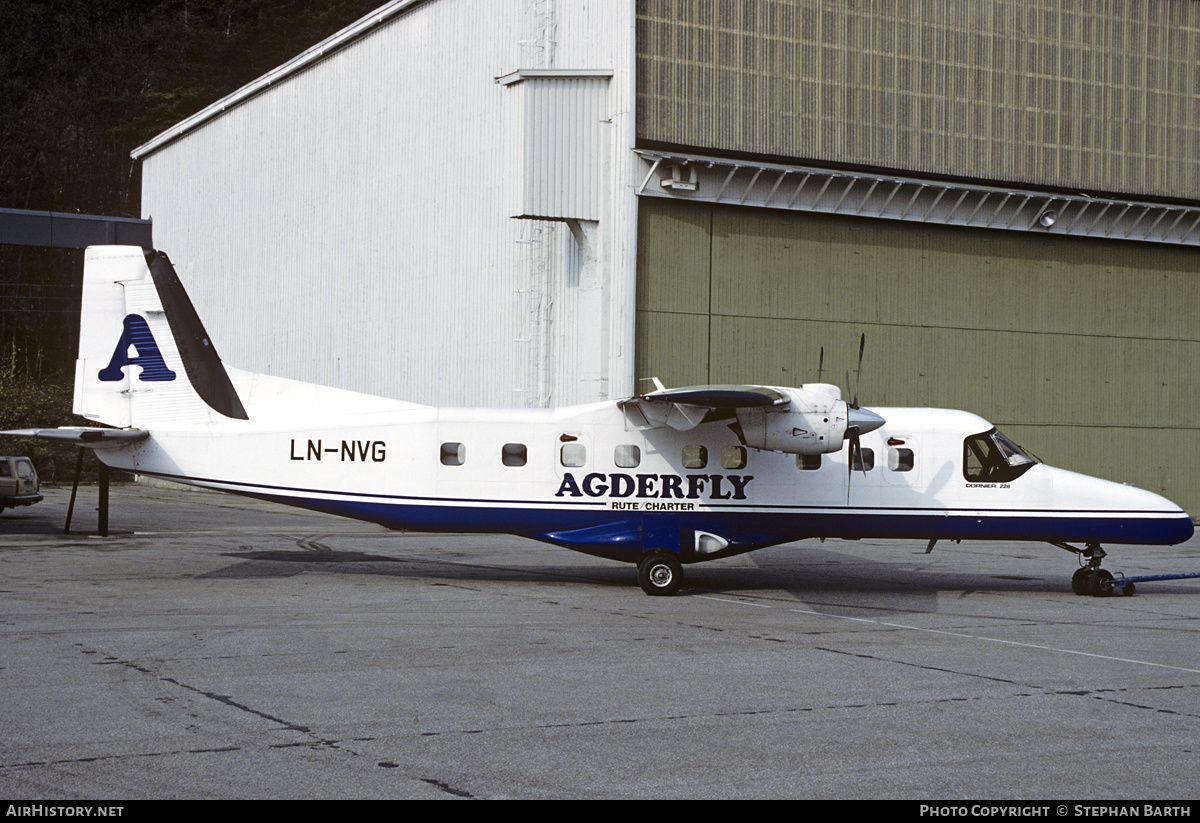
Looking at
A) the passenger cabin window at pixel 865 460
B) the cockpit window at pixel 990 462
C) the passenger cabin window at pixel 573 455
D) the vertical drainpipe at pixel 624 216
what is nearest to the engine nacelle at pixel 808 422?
the passenger cabin window at pixel 865 460

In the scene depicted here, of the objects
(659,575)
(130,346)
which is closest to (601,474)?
(659,575)

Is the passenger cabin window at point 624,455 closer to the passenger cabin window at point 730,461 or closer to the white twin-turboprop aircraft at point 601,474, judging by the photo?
the white twin-turboprop aircraft at point 601,474

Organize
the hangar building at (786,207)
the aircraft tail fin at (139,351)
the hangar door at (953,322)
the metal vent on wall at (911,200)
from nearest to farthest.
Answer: the aircraft tail fin at (139,351)
the hangar building at (786,207)
the metal vent on wall at (911,200)
the hangar door at (953,322)

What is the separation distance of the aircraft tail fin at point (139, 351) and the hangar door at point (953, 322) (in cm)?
1275

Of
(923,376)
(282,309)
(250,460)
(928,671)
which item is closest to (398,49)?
(282,309)

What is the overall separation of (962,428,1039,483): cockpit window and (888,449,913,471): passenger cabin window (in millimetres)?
829

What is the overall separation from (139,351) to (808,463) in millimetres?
10170

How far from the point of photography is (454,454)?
54.5ft

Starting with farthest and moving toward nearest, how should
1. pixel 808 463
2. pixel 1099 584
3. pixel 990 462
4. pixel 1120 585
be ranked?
pixel 1120 585
pixel 1099 584
pixel 990 462
pixel 808 463

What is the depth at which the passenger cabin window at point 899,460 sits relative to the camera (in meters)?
16.9

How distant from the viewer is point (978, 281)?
3206cm

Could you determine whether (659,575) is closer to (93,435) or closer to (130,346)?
(93,435)

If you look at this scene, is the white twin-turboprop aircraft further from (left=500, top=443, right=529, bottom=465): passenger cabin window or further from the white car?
the white car
